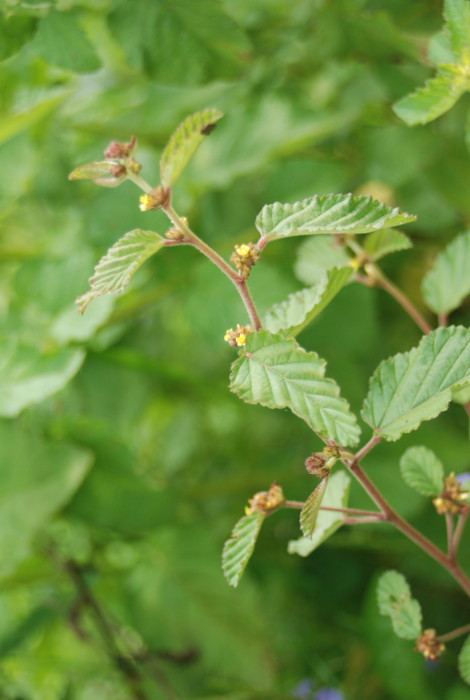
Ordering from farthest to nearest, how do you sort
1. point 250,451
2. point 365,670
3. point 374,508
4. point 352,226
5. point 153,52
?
point 250,451 → point 365,670 → point 374,508 → point 153,52 → point 352,226

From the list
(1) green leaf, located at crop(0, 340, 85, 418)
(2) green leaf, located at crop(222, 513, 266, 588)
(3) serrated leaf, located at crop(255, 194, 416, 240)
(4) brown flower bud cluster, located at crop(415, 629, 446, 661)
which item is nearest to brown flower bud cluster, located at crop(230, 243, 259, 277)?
(3) serrated leaf, located at crop(255, 194, 416, 240)

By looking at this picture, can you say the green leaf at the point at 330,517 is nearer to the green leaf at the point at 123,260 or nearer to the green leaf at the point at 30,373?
the green leaf at the point at 123,260

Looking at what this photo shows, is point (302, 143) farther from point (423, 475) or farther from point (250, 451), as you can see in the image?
point (423, 475)

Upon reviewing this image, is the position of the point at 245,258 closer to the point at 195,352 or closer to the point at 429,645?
the point at 429,645

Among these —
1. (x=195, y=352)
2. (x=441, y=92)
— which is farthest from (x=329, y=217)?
(x=195, y=352)

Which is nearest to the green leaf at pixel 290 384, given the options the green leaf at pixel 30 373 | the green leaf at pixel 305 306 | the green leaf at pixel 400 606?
the green leaf at pixel 305 306

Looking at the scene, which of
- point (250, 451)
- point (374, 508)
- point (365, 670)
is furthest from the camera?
point (250, 451)

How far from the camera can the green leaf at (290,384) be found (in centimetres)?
33

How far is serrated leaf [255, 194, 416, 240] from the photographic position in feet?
1.08

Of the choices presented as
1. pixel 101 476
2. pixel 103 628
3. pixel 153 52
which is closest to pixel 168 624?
pixel 103 628

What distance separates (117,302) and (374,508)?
335 millimetres

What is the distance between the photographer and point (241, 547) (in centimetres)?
36

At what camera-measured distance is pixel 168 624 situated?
0.82 metres

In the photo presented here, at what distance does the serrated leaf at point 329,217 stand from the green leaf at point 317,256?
5.8 inches
